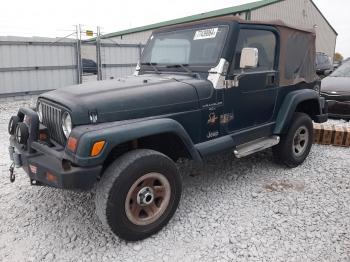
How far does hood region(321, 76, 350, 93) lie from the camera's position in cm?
771

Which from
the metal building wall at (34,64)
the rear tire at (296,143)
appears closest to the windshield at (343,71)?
the rear tire at (296,143)

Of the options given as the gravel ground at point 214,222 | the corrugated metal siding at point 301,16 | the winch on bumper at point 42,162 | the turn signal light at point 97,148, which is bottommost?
the gravel ground at point 214,222

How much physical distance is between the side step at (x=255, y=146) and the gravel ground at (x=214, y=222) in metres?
0.52

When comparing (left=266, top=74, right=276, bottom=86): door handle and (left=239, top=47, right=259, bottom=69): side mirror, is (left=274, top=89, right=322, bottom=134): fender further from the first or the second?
(left=239, top=47, right=259, bottom=69): side mirror

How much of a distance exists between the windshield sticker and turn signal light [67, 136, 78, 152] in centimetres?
208

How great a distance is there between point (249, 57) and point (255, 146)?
1244 mm

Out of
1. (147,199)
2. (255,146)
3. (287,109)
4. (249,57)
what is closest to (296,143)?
(287,109)

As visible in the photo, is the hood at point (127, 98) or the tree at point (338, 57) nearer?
the hood at point (127, 98)

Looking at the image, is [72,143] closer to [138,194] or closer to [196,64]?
[138,194]

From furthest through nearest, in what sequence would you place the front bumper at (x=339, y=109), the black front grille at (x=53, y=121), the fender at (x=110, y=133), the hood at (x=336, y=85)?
the hood at (x=336, y=85)
the front bumper at (x=339, y=109)
the black front grille at (x=53, y=121)
the fender at (x=110, y=133)

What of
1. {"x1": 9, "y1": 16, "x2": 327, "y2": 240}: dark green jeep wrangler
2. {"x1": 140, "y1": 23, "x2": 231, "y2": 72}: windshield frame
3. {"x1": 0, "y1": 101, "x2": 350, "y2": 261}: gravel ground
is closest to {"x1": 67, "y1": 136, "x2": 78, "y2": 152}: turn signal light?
{"x1": 9, "y1": 16, "x2": 327, "y2": 240}: dark green jeep wrangler

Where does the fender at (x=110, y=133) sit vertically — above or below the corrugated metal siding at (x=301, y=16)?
below

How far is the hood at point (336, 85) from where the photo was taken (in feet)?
25.3

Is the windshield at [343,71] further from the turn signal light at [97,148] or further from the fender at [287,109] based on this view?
the turn signal light at [97,148]
